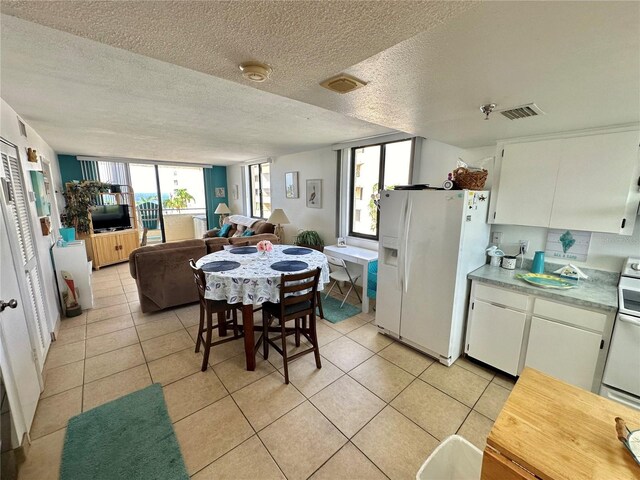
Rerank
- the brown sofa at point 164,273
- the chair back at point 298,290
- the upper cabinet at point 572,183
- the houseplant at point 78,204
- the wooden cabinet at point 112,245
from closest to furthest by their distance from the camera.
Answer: the upper cabinet at point 572,183 → the chair back at point 298,290 → the brown sofa at point 164,273 → the houseplant at point 78,204 → the wooden cabinet at point 112,245

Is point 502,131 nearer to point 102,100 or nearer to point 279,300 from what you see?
point 279,300

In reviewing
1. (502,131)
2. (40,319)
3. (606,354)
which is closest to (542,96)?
(502,131)

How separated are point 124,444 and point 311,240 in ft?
11.3

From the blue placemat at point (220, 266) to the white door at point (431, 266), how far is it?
64.7 inches

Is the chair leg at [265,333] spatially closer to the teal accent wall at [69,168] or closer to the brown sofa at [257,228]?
the brown sofa at [257,228]

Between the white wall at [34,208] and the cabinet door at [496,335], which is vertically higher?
the white wall at [34,208]

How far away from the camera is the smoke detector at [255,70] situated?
43.4 inches

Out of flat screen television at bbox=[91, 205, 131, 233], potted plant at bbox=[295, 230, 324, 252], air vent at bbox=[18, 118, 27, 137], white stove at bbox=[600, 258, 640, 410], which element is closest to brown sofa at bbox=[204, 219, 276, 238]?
potted plant at bbox=[295, 230, 324, 252]

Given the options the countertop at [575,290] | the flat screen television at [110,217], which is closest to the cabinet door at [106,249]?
the flat screen television at [110,217]

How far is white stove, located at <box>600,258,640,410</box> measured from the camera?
1.57 meters

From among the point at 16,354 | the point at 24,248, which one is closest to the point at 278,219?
the point at 24,248

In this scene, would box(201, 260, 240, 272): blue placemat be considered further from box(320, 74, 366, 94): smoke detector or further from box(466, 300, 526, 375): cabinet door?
box(466, 300, 526, 375): cabinet door

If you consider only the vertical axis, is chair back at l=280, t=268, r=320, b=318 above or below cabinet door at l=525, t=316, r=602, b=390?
above

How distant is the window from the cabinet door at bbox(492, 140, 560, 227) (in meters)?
4.79
